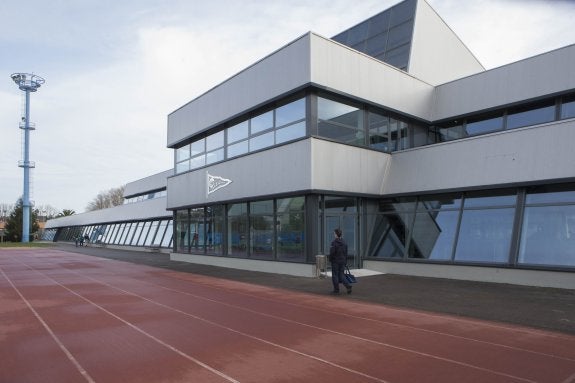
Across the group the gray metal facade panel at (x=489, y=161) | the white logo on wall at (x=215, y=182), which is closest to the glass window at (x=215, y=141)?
the white logo on wall at (x=215, y=182)

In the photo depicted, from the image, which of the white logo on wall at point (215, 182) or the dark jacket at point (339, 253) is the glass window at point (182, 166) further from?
the dark jacket at point (339, 253)

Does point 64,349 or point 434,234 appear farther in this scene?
point 434,234

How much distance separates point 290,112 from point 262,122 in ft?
7.03

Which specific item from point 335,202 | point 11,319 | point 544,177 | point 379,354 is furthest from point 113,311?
point 544,177

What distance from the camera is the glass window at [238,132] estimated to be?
21419 mm

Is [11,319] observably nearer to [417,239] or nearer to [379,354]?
[379,354]

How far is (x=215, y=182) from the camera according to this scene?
23172mm

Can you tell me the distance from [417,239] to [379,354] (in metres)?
11.3

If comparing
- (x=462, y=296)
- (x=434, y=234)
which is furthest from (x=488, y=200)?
(x=462, y=296)

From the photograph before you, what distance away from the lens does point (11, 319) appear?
9.70 metres

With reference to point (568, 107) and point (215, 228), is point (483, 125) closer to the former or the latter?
point (568, 107)

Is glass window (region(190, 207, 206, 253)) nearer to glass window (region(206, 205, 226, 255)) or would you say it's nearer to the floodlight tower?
glass window (region(206, 205, 226, 255))

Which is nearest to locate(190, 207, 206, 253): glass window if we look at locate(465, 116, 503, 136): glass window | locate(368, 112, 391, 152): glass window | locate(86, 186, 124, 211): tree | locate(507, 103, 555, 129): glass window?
locate(368, 112, 391, 152): glass window

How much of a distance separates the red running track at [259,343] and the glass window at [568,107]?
11724 mm
